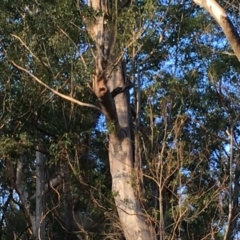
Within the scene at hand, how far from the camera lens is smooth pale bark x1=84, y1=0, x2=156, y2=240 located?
9508 mm

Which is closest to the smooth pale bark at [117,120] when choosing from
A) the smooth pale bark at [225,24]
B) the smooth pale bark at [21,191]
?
the smooth pale bark at [225,24]

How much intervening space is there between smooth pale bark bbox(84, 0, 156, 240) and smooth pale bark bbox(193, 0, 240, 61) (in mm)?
3178

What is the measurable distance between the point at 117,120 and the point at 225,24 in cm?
488

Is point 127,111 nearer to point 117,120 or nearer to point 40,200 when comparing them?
point 117,120

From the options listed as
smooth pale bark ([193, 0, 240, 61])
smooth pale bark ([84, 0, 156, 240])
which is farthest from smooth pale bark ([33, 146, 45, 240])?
smooth pale bark ([193, 0, 240, 61])

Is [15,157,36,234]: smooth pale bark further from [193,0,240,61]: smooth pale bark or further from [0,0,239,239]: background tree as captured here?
[193,0,240,61]: smooth pale bark

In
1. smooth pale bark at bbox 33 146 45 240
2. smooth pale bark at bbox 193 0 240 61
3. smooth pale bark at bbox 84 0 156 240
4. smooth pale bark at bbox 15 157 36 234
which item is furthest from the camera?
smooth pale bark at bbox 15 157 36 234

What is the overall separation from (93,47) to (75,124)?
2.45 m

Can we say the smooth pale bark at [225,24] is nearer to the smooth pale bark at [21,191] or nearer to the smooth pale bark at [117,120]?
the smooth pale bark at [117,120]

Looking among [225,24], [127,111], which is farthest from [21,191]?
[225,24]

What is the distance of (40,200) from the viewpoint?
521 inches

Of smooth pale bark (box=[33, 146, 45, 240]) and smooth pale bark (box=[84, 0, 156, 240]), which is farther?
smooth pale bark (box=[33, 146, 45, 240])

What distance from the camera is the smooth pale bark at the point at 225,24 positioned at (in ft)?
18.9

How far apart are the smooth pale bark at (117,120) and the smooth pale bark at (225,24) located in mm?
3178
